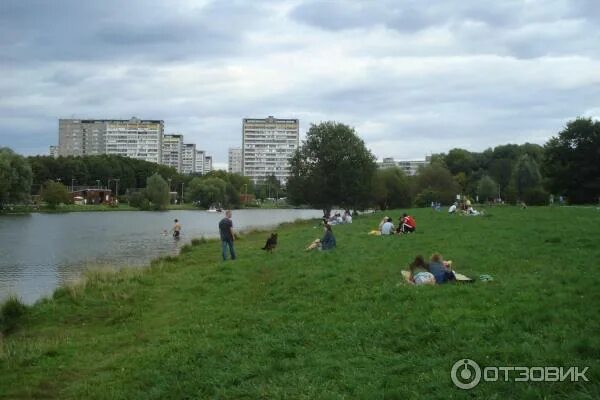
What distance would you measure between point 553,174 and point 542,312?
6004 cm

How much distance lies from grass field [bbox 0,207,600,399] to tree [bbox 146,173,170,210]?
119 metres

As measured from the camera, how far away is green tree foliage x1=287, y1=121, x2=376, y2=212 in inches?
2485

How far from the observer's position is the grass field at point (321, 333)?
672 cm

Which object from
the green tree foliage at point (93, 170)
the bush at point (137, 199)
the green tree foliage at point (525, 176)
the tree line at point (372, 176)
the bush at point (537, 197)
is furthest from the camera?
the green tree foliage at point (93, 170)

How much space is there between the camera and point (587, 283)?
10547mm

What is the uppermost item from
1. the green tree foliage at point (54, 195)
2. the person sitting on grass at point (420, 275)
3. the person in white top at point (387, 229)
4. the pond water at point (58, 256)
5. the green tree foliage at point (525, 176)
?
the green tree foliage at point (525, 176)

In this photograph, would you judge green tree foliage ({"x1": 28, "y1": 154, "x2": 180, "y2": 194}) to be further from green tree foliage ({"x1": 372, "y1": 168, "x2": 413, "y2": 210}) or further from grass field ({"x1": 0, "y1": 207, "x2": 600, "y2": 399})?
grass field ({"x1": 0, "y1": 207, "x2": 600, "y2": 399})

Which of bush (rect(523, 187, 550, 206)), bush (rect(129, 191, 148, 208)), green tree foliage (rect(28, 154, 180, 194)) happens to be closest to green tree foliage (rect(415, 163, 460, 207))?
bush (rect(523, 187, 550, 206))

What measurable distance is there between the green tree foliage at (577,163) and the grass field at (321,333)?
159ft

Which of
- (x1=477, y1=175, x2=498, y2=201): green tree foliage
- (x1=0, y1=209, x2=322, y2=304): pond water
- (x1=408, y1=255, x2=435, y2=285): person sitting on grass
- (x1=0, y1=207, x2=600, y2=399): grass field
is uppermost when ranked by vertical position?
(x1=477, y1=175, x2=498, y2=201): green tree foliage

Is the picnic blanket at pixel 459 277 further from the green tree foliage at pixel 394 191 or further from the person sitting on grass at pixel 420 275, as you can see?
the green tree foliage at pixel 394 191

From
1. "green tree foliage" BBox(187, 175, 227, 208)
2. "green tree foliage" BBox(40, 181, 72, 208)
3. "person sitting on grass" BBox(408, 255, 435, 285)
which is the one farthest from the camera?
"green tree foliage" BBox(187, 175, 227, 208)

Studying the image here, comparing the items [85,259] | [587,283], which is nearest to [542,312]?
[587,283]

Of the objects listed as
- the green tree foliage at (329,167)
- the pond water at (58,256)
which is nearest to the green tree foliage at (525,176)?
the green tree foliage at (329,167)
